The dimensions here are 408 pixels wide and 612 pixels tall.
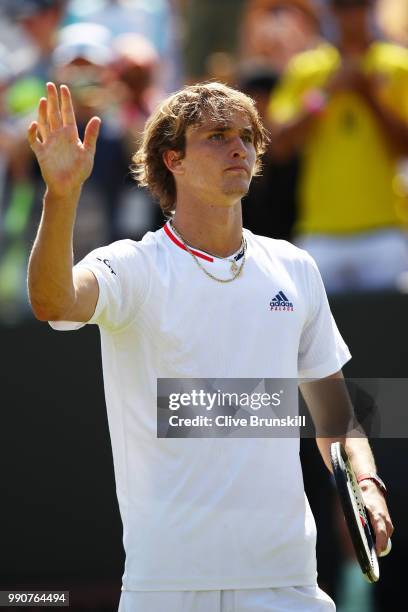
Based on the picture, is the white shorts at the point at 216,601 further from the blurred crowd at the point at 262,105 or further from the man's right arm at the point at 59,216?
the blurred crowd at the point at 262,105

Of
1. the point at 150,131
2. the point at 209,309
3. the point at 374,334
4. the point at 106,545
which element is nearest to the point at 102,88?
the point at 374,334

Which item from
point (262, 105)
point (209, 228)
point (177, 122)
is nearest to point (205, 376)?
point (209, 228)

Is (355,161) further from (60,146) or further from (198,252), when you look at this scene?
(60,146)

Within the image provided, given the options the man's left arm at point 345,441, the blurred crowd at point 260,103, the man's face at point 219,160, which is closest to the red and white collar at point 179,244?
the man's face at point 219,160

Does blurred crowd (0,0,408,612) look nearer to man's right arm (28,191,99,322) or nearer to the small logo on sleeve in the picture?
the small logo on sleeve

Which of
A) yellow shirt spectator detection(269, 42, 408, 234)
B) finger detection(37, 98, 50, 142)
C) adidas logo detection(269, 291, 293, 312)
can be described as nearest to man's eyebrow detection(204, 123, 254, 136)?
adidas logo detection(269, 291, 293, 312)

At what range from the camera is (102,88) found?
7.76m

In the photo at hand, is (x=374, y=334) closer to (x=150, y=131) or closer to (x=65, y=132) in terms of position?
(x=150, y=131)

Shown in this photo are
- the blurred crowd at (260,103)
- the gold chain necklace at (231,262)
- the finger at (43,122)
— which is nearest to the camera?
the finger at (43,122)

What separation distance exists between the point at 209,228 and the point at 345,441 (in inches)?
31.7

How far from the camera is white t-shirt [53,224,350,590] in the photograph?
3500 millimetres

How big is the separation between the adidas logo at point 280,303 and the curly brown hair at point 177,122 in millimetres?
507

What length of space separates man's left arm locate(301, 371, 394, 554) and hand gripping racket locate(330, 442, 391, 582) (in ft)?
0.18

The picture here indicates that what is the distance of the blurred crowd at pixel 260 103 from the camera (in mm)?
6941
